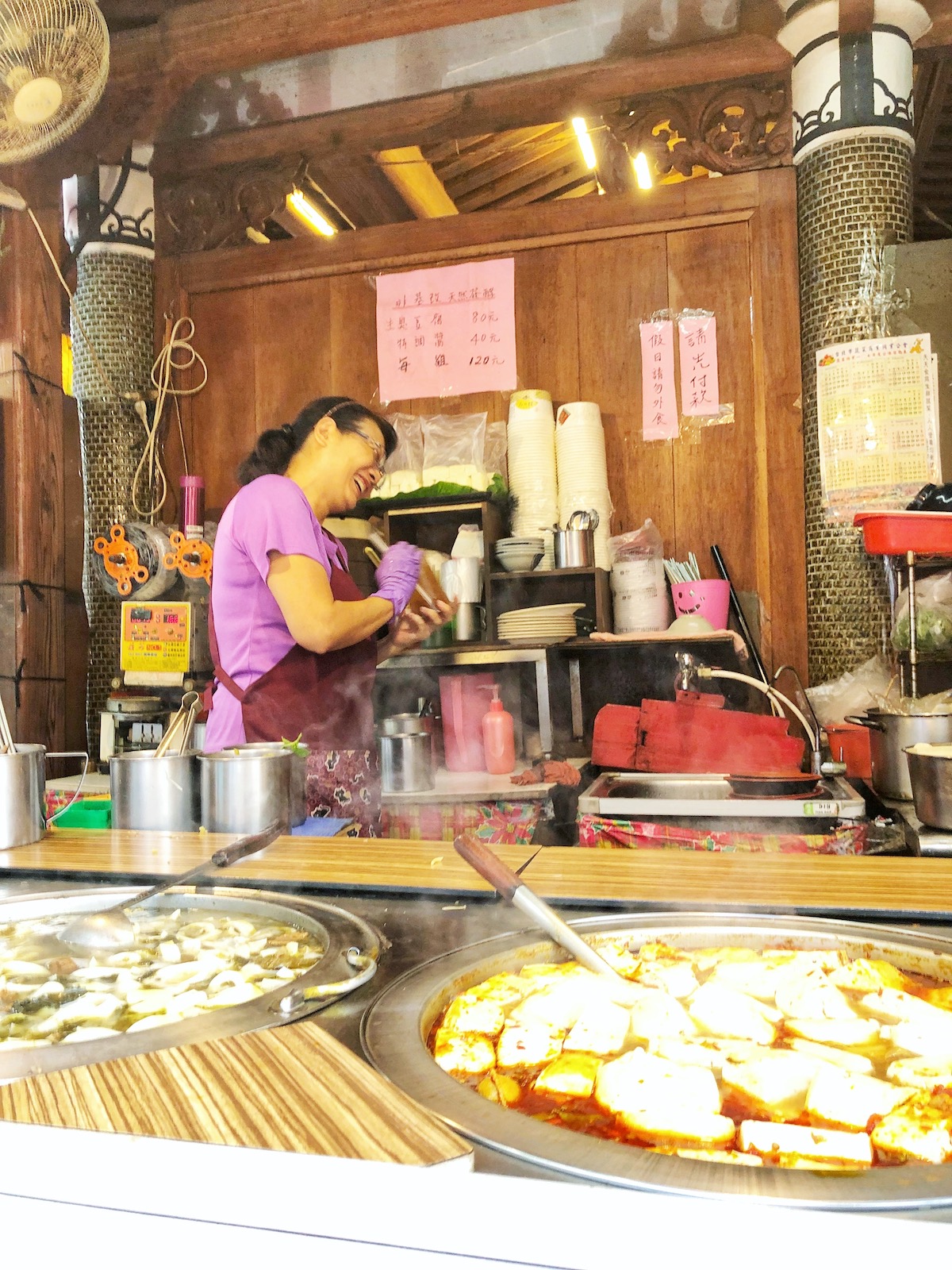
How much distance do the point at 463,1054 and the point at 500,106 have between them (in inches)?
127

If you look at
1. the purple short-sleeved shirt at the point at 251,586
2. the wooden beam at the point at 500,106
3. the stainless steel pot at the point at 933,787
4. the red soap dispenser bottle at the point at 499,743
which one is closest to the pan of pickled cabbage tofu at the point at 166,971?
the stainless steel pot at the point at 933,787

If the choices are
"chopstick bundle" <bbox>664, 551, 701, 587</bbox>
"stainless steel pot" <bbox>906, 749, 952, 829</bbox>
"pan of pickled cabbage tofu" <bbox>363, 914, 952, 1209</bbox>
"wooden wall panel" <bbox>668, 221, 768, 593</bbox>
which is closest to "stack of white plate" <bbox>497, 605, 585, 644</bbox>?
"chopstick bundle" <bbox>664, 551, 701, 587</bbox>

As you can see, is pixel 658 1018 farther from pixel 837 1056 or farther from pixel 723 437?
pixel 723 437

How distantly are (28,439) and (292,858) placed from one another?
248cm

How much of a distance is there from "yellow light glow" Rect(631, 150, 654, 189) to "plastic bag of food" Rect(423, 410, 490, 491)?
0.97 m

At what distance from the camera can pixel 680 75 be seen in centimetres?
→ 304

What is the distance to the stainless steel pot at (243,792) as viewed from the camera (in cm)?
155

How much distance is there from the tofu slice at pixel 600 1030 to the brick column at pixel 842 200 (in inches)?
97.1

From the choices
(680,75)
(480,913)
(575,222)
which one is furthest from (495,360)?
(480,913)

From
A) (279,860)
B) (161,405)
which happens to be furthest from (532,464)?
(279,860)

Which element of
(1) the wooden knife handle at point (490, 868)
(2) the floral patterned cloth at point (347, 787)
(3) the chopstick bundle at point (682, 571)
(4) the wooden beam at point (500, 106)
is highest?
(4) the wooden beam at point (500, 106)

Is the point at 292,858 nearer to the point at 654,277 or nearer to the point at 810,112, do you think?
the point at 654,277

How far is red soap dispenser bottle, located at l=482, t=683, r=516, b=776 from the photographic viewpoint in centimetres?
297

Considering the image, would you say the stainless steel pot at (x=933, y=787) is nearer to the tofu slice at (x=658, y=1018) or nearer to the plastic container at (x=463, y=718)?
the tofu slice at (x=658, y=1018)
